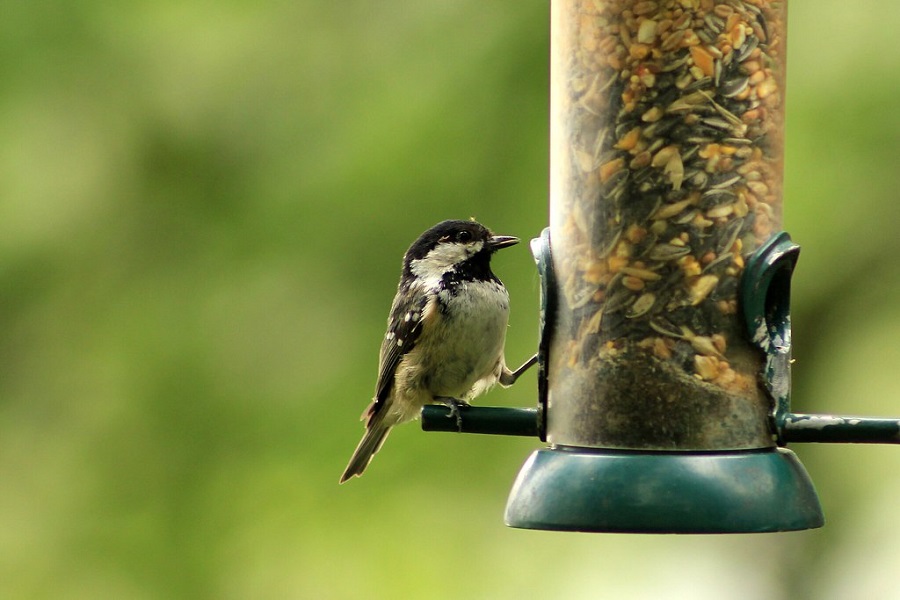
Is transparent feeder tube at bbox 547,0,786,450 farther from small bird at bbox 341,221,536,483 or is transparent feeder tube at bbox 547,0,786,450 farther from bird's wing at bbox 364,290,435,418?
bird's wing at bbox 364,290,435,418

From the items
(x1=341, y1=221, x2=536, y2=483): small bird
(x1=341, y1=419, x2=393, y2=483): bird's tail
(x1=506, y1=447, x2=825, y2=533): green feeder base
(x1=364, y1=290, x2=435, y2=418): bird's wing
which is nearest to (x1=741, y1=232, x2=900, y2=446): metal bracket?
(x1=506, y1=447, x2=825, y2=533): green feeder base

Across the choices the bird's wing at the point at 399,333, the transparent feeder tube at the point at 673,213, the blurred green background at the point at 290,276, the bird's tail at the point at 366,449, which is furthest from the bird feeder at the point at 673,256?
the blurred green background at the point at 290,276

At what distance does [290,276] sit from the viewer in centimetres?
824

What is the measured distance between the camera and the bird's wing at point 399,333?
6.54m

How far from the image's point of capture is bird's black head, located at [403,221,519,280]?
6.50 meters

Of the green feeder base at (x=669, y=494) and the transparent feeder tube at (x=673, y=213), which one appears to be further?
the transparent feeder tube at (x=673, y=213)

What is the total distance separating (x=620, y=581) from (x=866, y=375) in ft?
7.25

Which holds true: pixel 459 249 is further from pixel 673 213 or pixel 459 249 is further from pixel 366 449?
pixel 673 213

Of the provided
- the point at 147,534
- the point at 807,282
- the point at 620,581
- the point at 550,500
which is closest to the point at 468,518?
the point at 620,581

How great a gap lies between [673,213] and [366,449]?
2824mm

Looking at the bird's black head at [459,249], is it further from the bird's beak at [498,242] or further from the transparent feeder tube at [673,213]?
the transparent feeder tube at [673,213]

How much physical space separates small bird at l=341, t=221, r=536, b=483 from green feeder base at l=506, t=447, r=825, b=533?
1.62 meters

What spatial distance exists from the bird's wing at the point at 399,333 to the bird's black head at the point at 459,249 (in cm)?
16

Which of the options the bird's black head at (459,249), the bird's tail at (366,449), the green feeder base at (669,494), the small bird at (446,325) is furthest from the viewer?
the bird's tail at (366,449)
